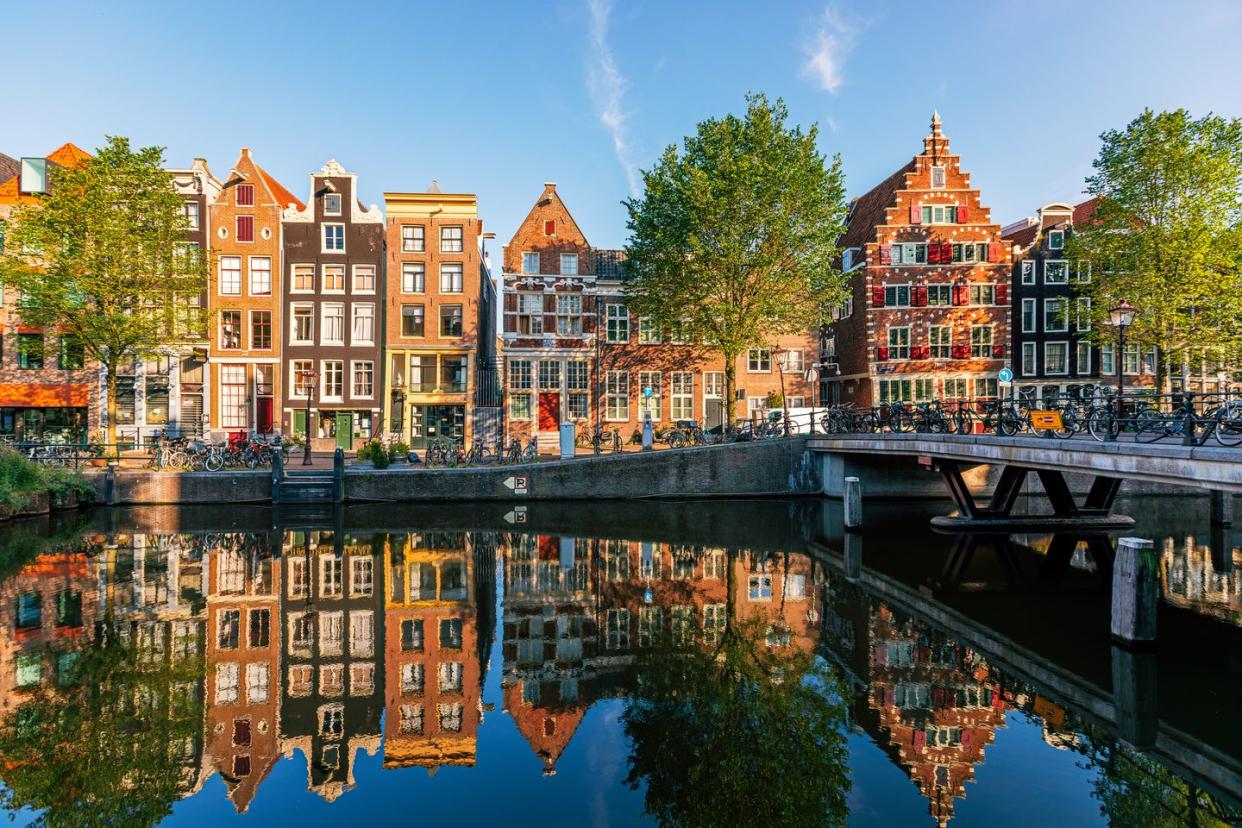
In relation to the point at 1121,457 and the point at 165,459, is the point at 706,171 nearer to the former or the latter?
the point at 1121,457

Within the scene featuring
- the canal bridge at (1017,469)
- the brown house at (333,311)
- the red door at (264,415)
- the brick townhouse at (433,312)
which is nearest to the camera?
the canal bridge at (1017,469)

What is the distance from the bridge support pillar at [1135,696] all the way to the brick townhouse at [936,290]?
29156 millimetres

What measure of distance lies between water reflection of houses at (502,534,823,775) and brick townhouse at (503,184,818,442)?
18.6 m

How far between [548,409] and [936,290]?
24.5 m

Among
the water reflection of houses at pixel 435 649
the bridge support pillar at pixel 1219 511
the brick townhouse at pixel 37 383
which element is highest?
the brick townhouse at pixel 37 383

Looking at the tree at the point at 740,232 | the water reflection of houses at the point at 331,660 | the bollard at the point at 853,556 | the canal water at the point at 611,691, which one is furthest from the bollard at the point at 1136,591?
the tree at the point at 740,232

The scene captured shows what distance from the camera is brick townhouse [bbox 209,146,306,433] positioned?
3609 cm

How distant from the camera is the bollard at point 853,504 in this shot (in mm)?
22094

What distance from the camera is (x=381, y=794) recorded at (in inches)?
295

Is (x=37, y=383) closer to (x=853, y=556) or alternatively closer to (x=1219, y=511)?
(x=853, y=556)

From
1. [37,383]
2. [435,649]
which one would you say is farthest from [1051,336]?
[37,383]

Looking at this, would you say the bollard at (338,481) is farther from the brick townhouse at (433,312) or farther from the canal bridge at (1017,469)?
the canal bridge at (1017,469)

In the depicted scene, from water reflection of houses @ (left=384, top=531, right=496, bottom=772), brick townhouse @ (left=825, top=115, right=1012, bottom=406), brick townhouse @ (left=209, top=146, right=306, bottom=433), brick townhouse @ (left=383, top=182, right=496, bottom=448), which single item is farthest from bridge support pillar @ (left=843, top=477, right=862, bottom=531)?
brick townhouse @ (left=209, top=146, right=306, bottom=433)

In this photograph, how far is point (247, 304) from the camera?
36344mm
